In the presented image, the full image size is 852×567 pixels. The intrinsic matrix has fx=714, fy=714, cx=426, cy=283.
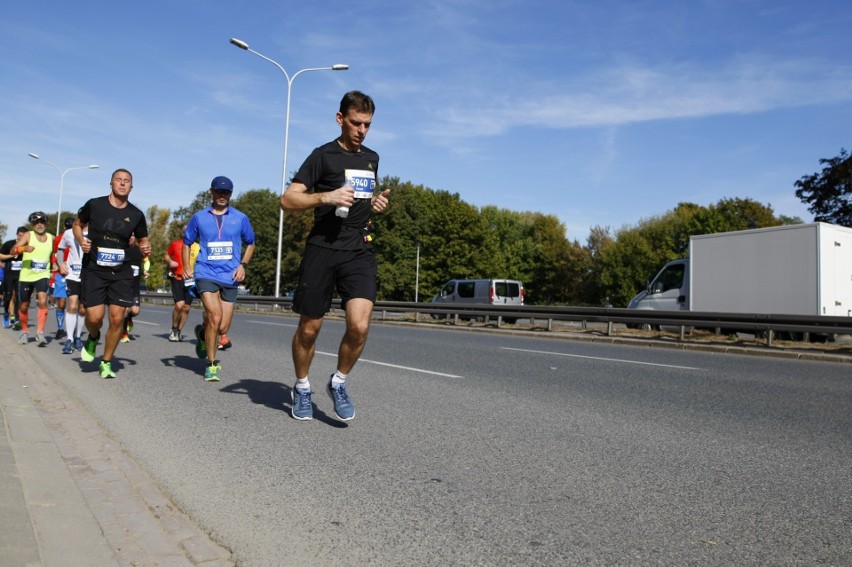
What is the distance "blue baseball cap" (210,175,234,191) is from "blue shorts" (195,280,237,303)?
994 mm

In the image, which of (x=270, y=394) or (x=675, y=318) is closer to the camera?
(x=270, y=394)

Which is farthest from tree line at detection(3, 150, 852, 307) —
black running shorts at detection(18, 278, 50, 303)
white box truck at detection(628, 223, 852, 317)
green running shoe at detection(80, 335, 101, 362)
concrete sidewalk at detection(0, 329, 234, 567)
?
concrete sidewalk at detection(0, 329, 234, 567)

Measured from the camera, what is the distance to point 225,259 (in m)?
7.62

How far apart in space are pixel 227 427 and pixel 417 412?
1.50 m

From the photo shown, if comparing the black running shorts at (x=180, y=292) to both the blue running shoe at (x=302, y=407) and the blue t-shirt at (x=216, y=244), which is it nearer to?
the blue t-shirt at (x=216, y=244)

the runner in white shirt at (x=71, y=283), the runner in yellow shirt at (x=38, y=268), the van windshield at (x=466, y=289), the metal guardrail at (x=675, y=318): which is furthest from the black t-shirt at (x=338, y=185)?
the van windshield at (x=466, y=289)

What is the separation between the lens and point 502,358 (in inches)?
419

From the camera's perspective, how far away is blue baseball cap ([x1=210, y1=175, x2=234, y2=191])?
7.56m

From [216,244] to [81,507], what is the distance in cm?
472

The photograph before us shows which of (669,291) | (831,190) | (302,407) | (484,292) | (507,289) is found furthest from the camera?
(831,190)

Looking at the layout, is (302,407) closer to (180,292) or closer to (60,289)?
(180,292)

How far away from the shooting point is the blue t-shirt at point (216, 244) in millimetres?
7559

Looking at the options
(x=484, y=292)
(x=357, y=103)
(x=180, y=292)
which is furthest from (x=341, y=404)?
(x=484, y=292)

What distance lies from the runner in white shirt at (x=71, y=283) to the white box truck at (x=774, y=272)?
1488 centimetres
